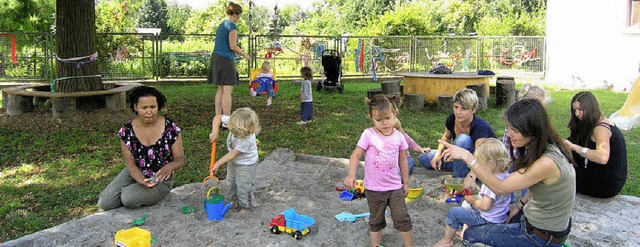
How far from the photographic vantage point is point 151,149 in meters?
4.53

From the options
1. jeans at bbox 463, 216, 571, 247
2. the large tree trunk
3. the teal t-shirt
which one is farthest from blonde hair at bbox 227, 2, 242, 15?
jeans at bbox 463, 216, 571, 247


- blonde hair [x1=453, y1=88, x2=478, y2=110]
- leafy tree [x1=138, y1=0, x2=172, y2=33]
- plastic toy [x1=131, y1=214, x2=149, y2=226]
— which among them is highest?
leafy tree [x1=138, y1=0, x2=172, y2=33]

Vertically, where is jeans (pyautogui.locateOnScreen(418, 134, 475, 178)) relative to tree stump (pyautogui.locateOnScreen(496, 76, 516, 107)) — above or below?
below

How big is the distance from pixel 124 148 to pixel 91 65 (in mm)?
5451

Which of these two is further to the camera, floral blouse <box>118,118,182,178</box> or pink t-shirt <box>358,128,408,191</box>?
floral blouse <box>118,118,182,178</box>

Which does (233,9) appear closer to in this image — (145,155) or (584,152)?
(145,155)

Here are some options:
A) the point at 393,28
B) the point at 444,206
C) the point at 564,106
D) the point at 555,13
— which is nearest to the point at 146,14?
the point at 393,28

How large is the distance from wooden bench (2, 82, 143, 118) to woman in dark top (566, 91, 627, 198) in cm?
723

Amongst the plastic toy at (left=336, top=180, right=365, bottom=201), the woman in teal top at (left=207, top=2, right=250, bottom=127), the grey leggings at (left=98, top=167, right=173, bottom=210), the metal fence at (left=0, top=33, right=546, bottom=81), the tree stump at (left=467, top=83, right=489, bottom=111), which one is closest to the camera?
the grey leggings at (left=98, top=167, right=173, bottom=210)

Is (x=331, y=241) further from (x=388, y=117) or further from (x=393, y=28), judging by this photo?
(x=393, y=28)

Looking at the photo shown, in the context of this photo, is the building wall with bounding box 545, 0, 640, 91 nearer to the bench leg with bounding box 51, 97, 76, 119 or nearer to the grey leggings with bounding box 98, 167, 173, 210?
the bench leg with bounding box 51, 97, 76, 119

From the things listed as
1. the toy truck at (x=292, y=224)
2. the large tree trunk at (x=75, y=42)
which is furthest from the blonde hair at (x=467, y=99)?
the large tree trunk at (x=75, y=42)

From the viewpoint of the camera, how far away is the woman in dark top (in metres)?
4.29

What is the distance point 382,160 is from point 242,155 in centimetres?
131
